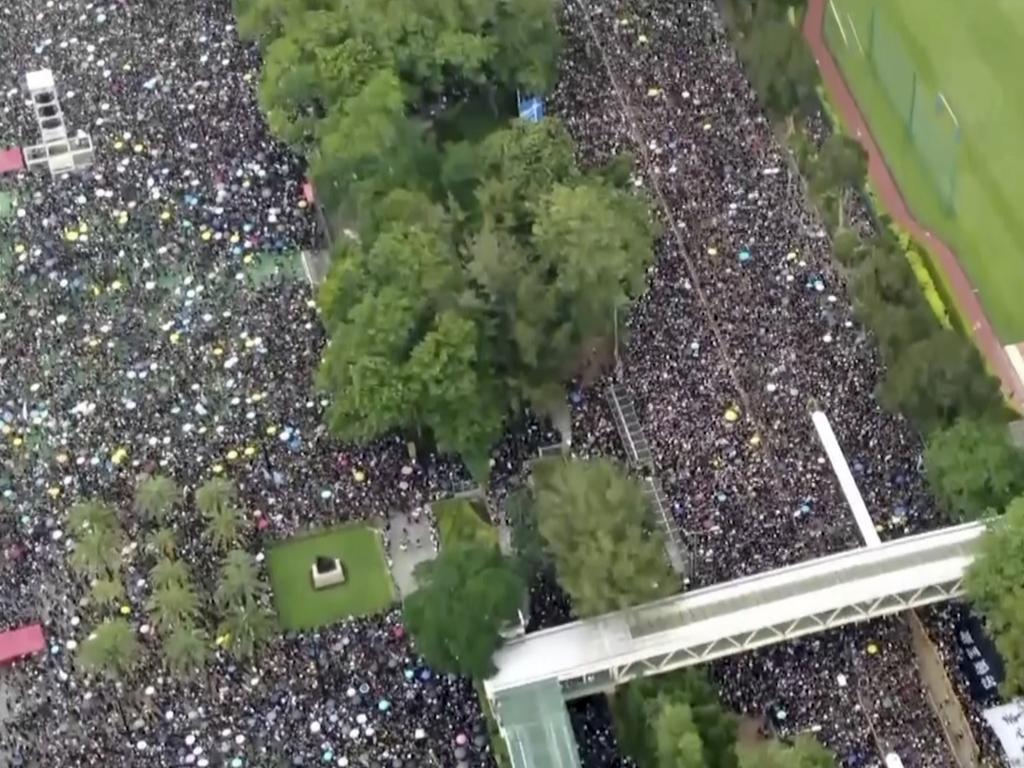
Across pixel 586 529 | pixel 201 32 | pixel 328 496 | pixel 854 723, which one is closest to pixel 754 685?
pixel 854 723

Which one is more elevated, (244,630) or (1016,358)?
(1016,358)

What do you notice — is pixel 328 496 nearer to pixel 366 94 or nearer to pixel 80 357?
pixel 80 357

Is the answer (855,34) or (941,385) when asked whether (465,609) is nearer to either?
(941,385)

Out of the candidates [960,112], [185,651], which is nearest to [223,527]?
[185,651]

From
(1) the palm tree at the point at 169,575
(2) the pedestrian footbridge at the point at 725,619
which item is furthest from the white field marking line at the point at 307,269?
(2) the pedestrian footbridge at the point at 725,619

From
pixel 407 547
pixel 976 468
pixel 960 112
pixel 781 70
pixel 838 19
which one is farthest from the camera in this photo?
pixel 838 19

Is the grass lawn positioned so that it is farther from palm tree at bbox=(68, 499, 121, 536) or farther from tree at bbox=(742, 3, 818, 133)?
tree at bbox=(742, 3, 818, 133)

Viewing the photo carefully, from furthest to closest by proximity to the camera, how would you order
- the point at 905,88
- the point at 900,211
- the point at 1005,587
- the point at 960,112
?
the point at 905,88
the point at 960,112
the point at 900,211
the point at 1005,587
